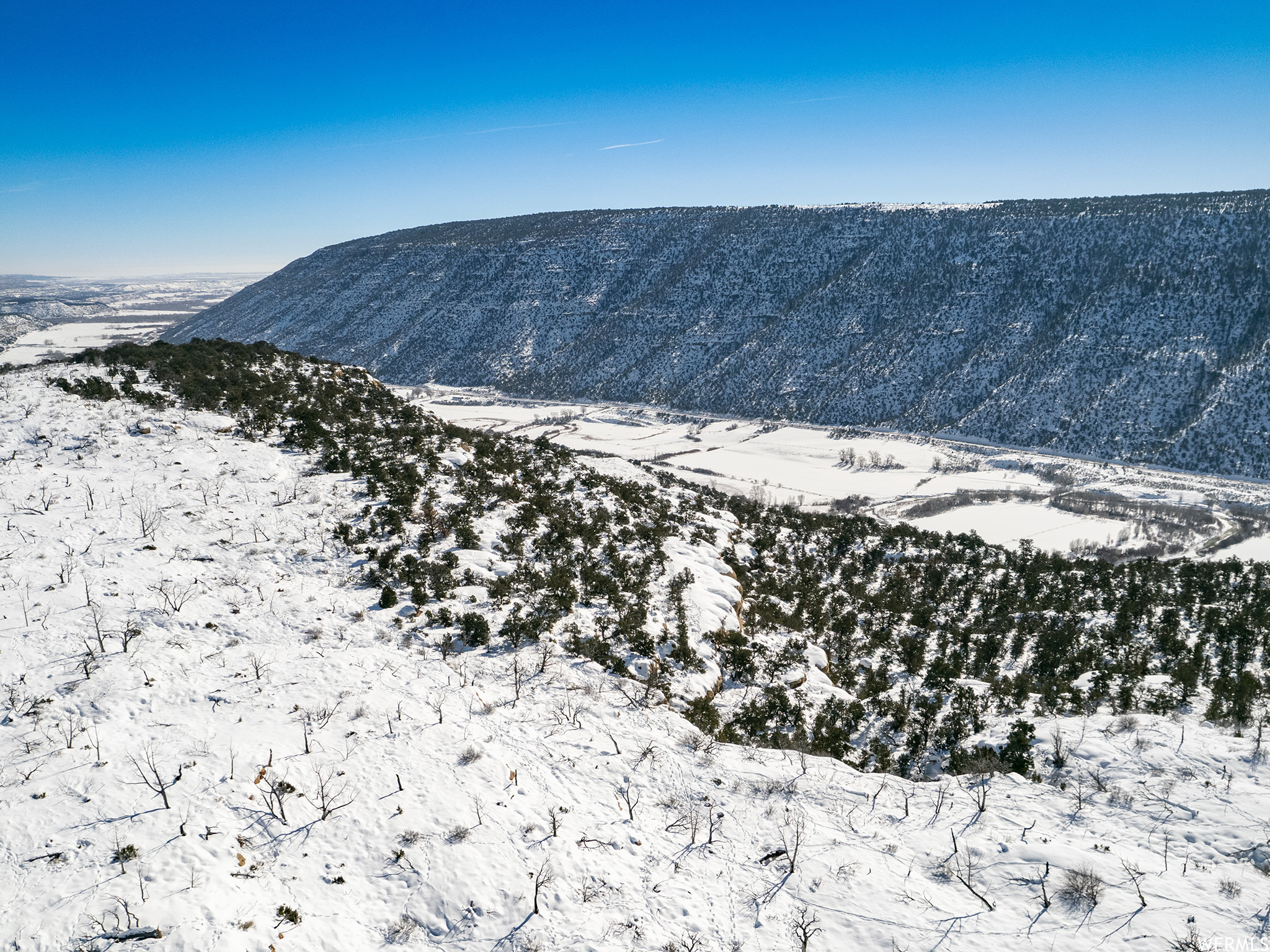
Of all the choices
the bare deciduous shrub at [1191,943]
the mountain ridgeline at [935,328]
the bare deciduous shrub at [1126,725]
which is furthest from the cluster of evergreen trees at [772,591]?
the mountain ridgeline at [935,328]

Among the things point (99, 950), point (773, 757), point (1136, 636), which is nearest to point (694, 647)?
point (773, 757)

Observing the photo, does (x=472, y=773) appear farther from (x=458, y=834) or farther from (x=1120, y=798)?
(x=1120, y=798)

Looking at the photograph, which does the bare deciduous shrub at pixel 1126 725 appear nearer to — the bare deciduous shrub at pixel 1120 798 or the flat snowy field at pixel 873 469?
the bare deciduous shrub at pixel 1120 798

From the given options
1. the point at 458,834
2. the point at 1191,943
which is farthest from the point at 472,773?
the point at 1191,943

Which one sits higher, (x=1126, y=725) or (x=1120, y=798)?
(x=1120, y=798)

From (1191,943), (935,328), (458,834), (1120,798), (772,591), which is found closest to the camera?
(1191,943)

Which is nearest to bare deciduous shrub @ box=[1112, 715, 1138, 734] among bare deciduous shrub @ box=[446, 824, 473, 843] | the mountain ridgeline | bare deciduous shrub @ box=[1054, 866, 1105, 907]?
bare deciduous shrub @ box=[1054, 866, 1105, 907]

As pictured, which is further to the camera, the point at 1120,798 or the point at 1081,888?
Result: the point at 1120,798
